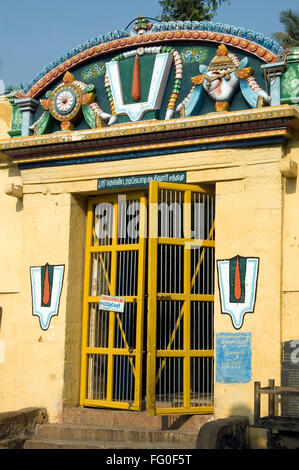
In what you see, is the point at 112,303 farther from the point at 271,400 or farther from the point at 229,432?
the point at 271,400

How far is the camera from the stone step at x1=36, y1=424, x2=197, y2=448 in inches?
356

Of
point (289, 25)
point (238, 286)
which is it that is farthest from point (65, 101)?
point (289, 25)

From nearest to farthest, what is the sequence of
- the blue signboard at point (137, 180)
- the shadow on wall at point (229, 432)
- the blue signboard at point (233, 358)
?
the shadow on wall at point (229, 432), the blue signboard at point (233, 358), the blue signboard at point (137, 180)

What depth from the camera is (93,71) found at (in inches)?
422

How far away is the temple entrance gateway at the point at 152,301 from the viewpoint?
9500mm

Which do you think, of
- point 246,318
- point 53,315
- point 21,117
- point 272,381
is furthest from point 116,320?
point 21,117

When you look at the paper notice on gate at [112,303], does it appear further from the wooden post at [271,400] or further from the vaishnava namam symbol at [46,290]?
the wooden post at [271,400]

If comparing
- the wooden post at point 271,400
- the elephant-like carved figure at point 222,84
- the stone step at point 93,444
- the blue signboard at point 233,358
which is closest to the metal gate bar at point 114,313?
the stone step at point 93,444

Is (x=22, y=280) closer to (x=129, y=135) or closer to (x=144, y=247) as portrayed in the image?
(x=144, y=247)

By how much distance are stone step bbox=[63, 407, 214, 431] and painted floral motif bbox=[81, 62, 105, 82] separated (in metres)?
4.68

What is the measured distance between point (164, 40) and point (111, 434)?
5279 mm

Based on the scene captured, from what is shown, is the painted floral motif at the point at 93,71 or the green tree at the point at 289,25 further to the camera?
the green tree at the point at 289,25

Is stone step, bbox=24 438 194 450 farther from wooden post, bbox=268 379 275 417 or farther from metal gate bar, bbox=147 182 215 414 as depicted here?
→ wooden post, bbox=268 379 275 417

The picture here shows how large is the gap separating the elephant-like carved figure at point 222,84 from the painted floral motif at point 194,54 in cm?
17
